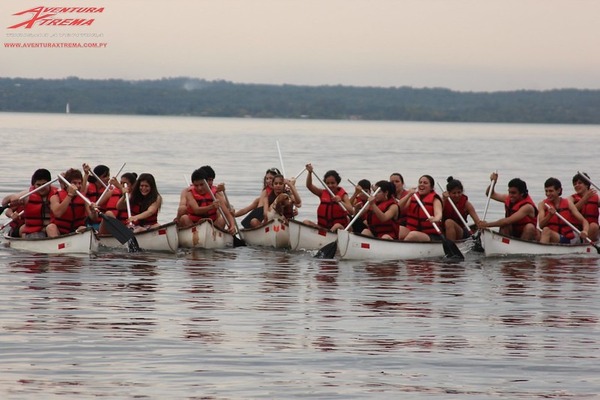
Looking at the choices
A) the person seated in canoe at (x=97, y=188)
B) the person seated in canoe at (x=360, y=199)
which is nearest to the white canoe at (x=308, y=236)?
the person seated in canoe at (x=360, y=199)

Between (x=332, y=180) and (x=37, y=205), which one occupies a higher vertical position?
(x=332, y=180)

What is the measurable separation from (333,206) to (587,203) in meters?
4.46

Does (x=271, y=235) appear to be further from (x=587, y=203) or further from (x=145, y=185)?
(x=587, y=203)

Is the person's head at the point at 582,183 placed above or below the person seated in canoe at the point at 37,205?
above

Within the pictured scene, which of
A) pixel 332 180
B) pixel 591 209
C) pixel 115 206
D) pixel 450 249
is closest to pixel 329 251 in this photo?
pixel 332 180

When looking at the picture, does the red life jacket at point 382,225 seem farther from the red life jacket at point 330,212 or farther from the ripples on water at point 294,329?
the red life jacket at point 330,212

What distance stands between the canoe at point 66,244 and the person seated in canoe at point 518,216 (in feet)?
20.8

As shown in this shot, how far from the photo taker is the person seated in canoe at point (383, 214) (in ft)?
61.7

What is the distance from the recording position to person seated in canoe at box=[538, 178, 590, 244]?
19.8 m

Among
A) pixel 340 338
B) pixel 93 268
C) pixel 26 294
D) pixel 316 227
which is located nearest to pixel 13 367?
pixel 340 338

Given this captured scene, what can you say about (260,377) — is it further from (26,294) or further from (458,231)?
(458,231)

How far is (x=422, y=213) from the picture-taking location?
19188 millimetres

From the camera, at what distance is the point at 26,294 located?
14664 millimetres

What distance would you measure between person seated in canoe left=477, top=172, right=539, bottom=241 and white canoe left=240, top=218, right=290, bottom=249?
3.52 m
